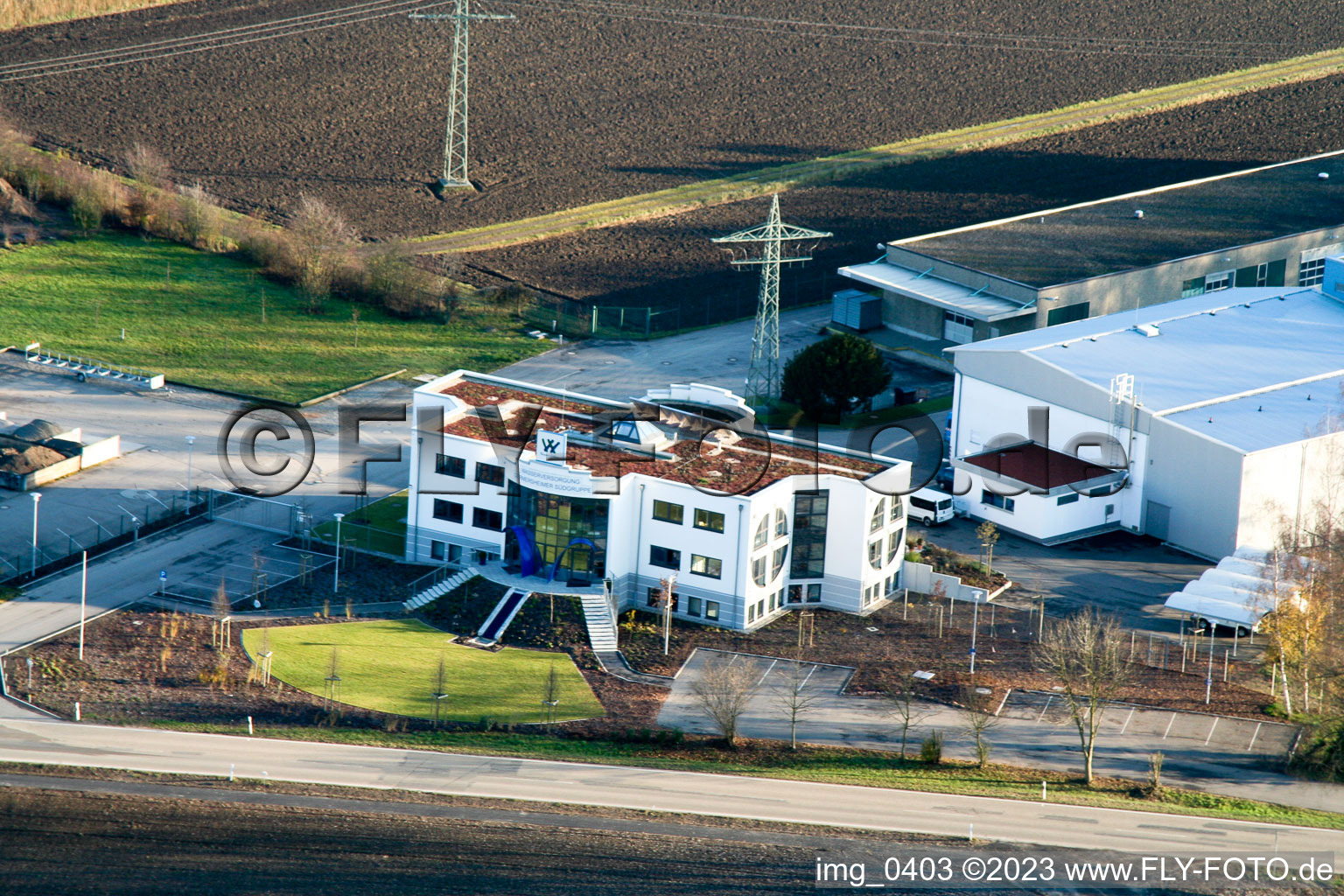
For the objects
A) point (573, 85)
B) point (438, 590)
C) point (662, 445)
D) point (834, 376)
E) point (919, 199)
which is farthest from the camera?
point (573, 85)

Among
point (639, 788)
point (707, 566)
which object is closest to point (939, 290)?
point (707, 566)

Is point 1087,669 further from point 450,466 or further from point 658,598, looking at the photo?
point 450,466

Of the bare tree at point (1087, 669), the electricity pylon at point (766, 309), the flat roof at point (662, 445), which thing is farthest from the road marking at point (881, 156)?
the bare tree at point (1087, 669)

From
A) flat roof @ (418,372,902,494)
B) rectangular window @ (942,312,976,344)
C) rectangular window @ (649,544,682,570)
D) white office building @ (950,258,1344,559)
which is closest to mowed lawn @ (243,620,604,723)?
rectangular window @ (649,544,682,570)

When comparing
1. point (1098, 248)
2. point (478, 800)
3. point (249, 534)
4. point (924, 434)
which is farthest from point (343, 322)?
point (478, 800)

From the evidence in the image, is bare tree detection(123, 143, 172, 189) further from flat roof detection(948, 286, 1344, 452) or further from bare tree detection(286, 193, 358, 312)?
flat roof detection(948, 286, 1344, 452)

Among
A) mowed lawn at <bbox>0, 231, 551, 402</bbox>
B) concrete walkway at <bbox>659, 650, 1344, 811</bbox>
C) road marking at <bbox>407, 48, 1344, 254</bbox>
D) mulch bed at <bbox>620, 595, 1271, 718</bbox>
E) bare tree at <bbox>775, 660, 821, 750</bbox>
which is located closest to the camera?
concrete walkway at <bbox>659, 650, 1344, 811</bbox>

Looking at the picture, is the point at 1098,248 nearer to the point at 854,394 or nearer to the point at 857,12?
the point at 854,394
